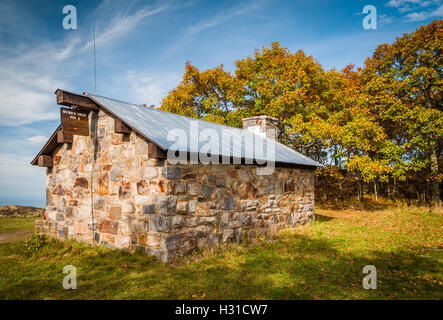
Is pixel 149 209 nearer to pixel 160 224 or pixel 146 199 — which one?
pixel 146 199

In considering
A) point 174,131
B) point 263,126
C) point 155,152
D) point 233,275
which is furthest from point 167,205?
point 263,126

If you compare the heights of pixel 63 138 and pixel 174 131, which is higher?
pixel 174 131

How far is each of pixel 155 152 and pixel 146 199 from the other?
115cm

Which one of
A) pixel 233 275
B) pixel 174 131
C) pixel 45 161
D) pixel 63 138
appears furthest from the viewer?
pixel 45 161

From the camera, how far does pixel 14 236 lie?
29.6ft

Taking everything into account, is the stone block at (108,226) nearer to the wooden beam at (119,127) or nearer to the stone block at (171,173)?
the stone block at (171,173)

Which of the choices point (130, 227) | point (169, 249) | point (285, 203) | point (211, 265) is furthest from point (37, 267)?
point (285, 203)

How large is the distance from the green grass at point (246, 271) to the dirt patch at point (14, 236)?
1142 mm

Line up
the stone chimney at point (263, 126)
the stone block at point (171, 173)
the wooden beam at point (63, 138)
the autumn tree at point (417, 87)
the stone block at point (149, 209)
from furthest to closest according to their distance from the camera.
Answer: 1. the autumn tree at point (417, 87)
2. the stone chimney at point (263, 126)
3. the wooden beam at point (63, 138)
4. the stone block at point (149, 209)
5. the stone block at point (171, 173)

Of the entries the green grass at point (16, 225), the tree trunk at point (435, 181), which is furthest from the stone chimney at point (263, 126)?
the green grass at point (16, 225)

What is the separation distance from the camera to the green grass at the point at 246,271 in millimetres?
4684

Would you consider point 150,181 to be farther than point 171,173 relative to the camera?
Yes

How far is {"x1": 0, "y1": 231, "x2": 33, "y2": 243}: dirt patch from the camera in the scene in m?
8.52
